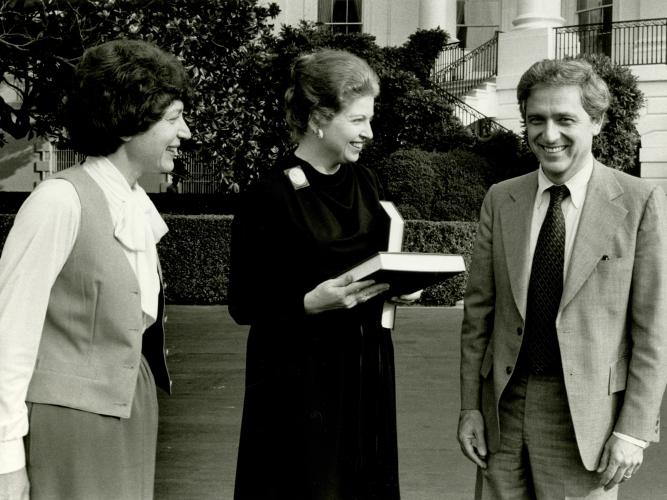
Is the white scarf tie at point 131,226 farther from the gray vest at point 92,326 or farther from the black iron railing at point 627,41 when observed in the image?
A: the black iron railing at point 627,41

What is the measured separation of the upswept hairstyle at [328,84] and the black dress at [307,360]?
235 millimetres

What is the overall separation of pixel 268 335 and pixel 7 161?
80.6ft

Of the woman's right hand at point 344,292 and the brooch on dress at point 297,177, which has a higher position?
the brooch on dress at point 297,177

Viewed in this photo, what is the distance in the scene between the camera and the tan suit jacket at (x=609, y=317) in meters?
2.81

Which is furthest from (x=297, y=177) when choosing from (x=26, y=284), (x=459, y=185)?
(x=459, y=185)

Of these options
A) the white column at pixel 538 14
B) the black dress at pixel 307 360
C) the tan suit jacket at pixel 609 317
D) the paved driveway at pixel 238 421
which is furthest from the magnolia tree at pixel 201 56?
the white column at pixel 538 14

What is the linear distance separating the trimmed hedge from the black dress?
1117 centimetres

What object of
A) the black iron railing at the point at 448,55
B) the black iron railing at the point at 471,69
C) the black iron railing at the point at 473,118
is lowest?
the black iron railing at the point at 473,118

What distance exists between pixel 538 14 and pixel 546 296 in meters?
20.6

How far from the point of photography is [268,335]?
10.5ft

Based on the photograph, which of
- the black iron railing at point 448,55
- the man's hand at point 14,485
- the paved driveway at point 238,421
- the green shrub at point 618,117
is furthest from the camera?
the black iron railing at point 448,55

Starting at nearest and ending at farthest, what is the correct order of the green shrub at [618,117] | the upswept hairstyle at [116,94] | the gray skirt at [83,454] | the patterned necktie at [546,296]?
the gray skirt at [83,454] → the upswept hairstyle at [116,94] → the patterned necktie at [546,296] → the green shrub at [618,117]

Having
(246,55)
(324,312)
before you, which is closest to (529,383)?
(324,312)

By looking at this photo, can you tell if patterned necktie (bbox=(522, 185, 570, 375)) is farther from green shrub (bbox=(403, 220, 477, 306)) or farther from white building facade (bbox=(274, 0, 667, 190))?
white building facade (bbox=(274, 0, 667, 190))
